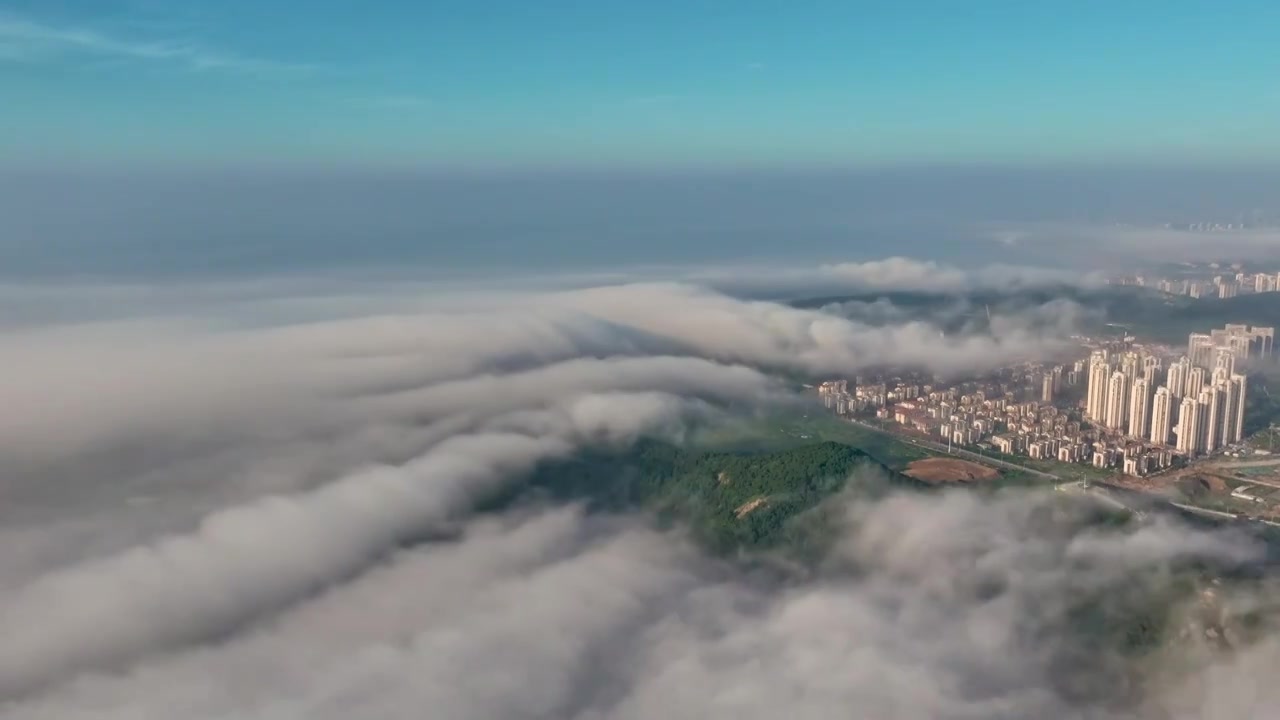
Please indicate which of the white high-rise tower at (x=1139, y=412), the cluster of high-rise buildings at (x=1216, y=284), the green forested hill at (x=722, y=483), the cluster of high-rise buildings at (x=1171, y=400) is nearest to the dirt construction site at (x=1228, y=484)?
the cluster of high-rise buildings at (x=1171, y=400)

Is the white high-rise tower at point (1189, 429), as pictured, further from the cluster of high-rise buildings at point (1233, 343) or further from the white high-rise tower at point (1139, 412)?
the cluster of high-rise buildings at point (1233, 343)

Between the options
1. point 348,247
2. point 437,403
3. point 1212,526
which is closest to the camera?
point 1212,526

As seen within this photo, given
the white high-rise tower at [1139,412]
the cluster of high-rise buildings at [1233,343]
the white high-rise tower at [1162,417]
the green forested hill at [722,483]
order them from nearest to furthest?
the green forested hill at [722,483] → the white high-rise tower at [1162,417] → the white high-rise tower at [1139,412] → the cluster of high-rise buildings at [1233,343]

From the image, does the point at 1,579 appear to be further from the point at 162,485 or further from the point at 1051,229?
the point at 1051,229

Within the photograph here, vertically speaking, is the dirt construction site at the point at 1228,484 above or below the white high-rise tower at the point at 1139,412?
below

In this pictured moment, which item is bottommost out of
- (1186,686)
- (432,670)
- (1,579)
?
(1186,686)

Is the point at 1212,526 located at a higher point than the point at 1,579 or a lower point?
lower

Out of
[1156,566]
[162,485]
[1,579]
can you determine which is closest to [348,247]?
[162,485]
